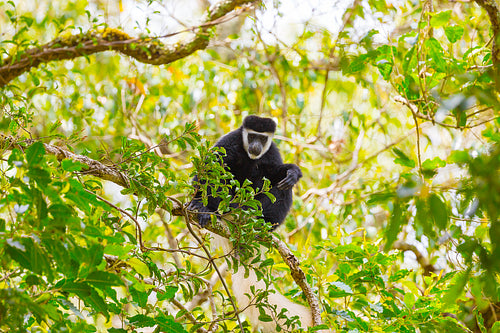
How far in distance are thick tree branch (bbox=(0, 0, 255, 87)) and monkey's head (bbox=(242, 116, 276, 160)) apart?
2.74ft

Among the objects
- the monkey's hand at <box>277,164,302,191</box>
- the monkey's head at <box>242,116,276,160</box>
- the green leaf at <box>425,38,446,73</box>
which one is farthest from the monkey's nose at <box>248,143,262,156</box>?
the green leaf at <box>425,38,446,73</box>

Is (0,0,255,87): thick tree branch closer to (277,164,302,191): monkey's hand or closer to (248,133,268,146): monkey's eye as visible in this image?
(248,133,268,146): monkey's eye

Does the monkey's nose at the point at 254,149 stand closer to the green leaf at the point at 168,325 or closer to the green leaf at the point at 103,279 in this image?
the green leaf at the point at 168,325

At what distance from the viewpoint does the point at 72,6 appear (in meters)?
5.49

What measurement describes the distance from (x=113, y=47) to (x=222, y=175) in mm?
2071

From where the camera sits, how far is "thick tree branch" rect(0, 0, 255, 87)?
3.33m

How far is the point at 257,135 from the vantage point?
158 inches

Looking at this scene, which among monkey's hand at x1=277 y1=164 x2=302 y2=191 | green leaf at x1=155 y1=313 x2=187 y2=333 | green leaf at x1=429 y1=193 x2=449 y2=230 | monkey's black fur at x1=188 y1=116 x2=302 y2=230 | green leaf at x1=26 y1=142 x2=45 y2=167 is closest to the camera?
green leaf at x1=429 y1=193 x2=449 y2=230

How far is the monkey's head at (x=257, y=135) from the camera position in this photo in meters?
3.97

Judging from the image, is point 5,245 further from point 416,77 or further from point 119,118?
point 119,118

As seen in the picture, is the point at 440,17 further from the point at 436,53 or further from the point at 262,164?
the point at 262,164

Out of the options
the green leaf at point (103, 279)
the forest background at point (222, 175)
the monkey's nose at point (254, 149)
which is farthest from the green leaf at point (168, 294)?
the monkey's nose at point (254, 149)

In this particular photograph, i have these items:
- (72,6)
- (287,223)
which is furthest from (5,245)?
(72,6)

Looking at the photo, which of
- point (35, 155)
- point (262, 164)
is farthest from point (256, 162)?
point (35, 155)
